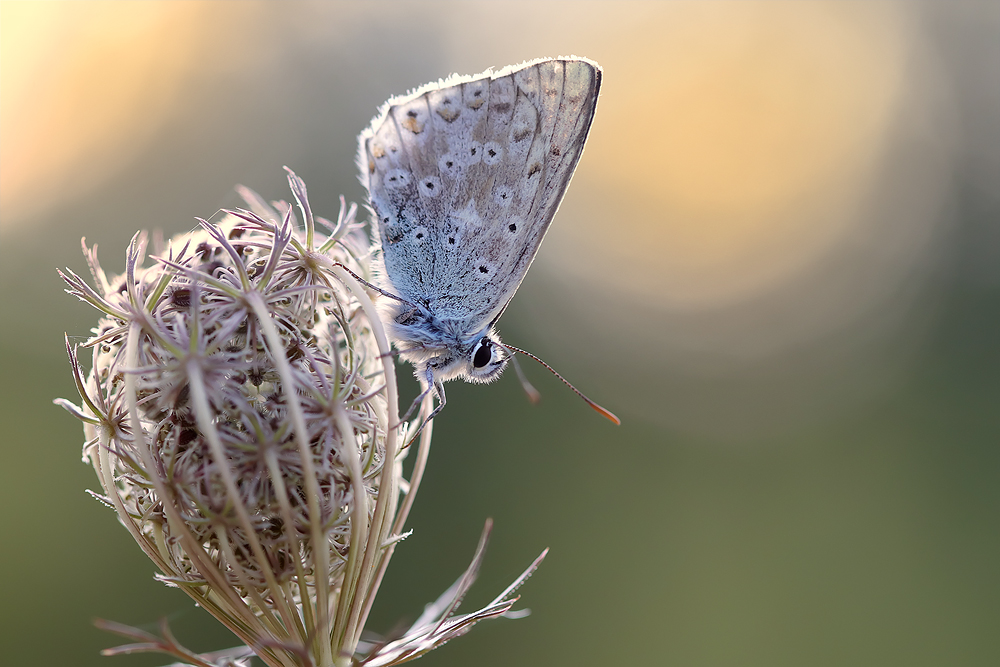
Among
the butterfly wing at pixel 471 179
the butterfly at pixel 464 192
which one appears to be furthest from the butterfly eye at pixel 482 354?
the butterfly wing at pixel 471 179

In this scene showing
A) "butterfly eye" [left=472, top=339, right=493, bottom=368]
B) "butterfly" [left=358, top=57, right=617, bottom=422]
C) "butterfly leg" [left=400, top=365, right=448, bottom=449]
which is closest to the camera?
"butterfly leg" [left=400, top=365, right=448, bottom=449]

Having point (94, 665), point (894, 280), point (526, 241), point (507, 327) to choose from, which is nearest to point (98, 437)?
point (526, 241)

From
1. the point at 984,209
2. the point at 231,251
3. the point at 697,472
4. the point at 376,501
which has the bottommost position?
the point at 697,472

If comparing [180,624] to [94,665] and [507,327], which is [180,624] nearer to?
[94,665]

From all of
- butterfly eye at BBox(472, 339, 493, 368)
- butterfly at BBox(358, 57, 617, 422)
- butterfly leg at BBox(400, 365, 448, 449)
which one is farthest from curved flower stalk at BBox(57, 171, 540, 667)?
butterfly eye at BBox(472, 339, 493, 368)

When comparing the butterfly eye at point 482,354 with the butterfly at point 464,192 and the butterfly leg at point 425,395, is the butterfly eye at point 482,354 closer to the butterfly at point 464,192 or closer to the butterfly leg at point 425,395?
the butterfly at point 464,192

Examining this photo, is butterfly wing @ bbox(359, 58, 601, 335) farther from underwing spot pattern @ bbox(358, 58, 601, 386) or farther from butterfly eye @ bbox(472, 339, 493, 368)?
butterfly eye @ bbox(472, 339, 493, 368)

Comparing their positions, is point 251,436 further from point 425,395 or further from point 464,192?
point 464,192
